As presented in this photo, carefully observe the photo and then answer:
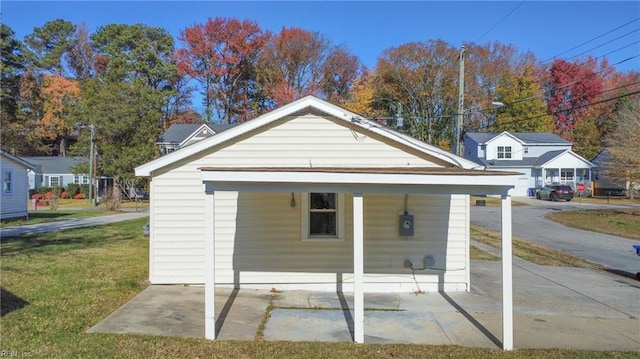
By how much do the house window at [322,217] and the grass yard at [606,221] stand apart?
1587 centimetres

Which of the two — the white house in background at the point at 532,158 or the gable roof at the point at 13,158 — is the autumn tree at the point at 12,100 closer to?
Result: the gable roof at the point at 13,158

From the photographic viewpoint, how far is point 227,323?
6.21 m

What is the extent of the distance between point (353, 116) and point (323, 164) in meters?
1.04

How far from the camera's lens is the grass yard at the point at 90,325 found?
5086 mm

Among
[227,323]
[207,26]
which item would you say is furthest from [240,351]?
[207,26]

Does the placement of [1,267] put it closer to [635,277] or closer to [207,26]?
[635,277]

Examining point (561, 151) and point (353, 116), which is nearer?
point (353, 116)

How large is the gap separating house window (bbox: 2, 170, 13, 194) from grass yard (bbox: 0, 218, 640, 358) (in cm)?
1358

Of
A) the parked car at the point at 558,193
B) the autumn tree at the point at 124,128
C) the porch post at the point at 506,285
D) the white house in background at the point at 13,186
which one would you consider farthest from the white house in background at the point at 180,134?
the parked car at the point at 558,193

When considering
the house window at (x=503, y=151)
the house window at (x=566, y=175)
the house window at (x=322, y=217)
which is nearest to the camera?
the house window at (x=322, y=217)

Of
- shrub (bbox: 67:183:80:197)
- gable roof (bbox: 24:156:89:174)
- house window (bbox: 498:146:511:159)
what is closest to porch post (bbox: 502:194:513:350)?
house window (bbox: 498:146:511:159)

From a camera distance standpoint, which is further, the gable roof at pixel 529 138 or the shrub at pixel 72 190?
the gable roof at pixel 529 138

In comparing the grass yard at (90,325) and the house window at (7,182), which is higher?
the house window at (7,182)

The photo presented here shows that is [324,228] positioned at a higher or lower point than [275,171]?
lower
